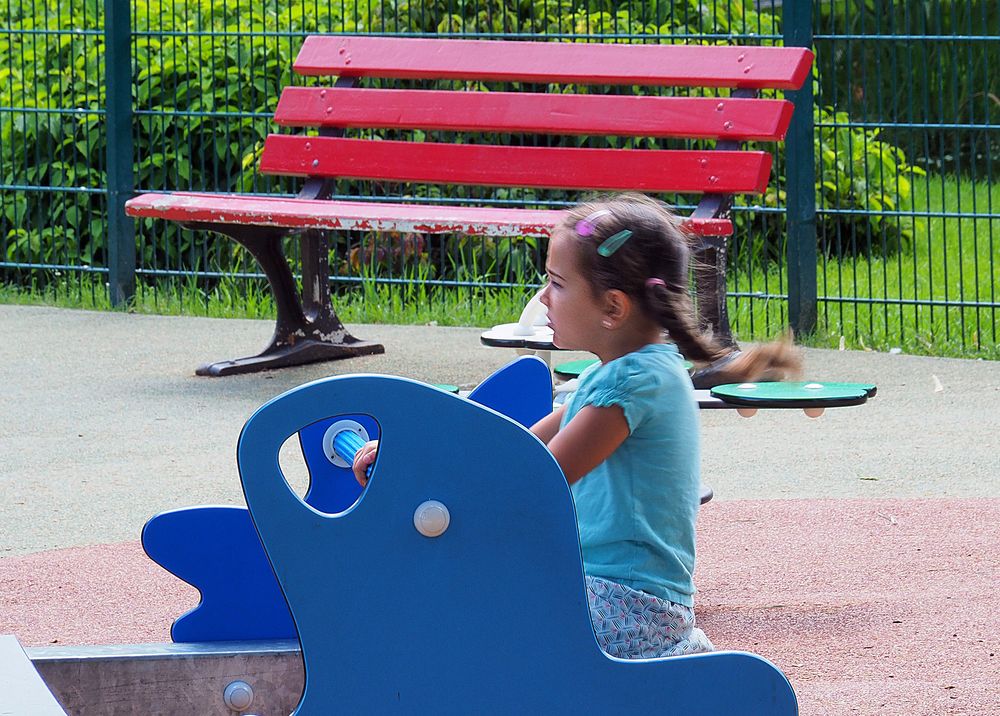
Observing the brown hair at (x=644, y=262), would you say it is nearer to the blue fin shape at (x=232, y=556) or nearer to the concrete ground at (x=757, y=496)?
the blue fin shape at (x=232, y=556)

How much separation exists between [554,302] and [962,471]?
292 cm

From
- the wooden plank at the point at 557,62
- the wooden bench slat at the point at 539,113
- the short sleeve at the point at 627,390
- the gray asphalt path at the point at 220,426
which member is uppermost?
the wooden plank at the point at 557,62

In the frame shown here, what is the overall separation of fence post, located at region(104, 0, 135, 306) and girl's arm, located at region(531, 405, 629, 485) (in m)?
6.80

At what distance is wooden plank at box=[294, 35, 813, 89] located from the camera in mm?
6652

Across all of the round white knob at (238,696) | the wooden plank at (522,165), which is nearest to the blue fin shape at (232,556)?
the round white knob at (238,696)

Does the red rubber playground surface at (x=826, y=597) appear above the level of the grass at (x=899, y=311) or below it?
below

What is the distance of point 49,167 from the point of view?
9477 mm

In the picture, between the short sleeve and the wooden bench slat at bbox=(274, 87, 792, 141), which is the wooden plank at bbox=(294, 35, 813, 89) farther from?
the short sleeve

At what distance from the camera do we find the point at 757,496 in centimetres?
473

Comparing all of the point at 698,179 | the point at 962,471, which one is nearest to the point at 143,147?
the point at 698,179

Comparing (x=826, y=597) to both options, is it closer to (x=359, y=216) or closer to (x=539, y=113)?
(x=359, y=216)

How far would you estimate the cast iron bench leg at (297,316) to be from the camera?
6734 millimetres

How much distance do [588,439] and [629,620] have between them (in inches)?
10.0

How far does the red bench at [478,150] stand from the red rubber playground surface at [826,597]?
173 cm
